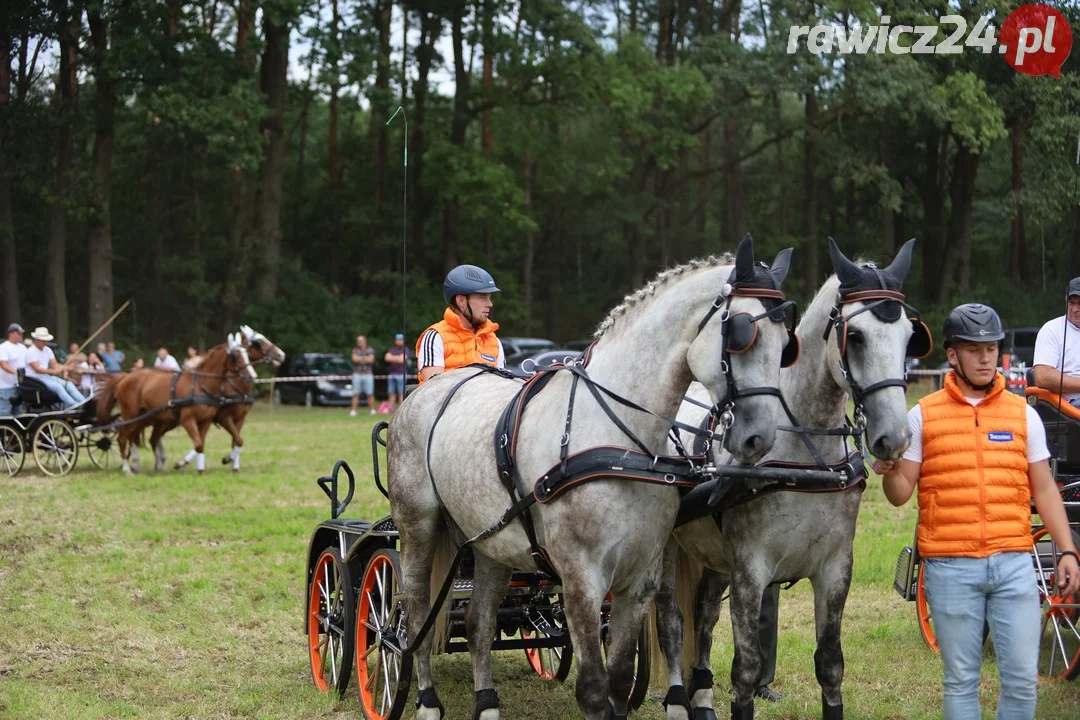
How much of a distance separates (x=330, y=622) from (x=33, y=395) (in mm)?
11338

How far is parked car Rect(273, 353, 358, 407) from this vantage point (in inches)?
1130

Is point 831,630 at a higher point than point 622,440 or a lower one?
lower

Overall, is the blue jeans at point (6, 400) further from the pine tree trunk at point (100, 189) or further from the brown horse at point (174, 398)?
the pine tree trunk at point (100, 189)

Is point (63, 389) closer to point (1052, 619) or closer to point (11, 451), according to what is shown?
point (11, 451)

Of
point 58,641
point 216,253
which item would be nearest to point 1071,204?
point 58,641

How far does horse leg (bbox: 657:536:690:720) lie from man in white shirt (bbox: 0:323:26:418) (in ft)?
43.1

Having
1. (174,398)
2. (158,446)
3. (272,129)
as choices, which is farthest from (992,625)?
(272,129)

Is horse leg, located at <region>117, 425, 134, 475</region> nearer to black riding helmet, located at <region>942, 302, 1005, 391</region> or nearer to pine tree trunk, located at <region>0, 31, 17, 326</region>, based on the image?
black riding helmet, located at <region>942, 302, 1005, 391</region>

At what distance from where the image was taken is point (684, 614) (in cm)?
568

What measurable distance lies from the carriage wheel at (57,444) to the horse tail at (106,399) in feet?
1.68

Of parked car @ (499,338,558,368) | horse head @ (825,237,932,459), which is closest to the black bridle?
horse head @ (825,237,932,459)

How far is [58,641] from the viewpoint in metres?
7.25

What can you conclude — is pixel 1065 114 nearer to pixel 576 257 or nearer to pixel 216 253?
pixel 216 253

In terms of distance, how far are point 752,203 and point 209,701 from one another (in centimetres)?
3763
